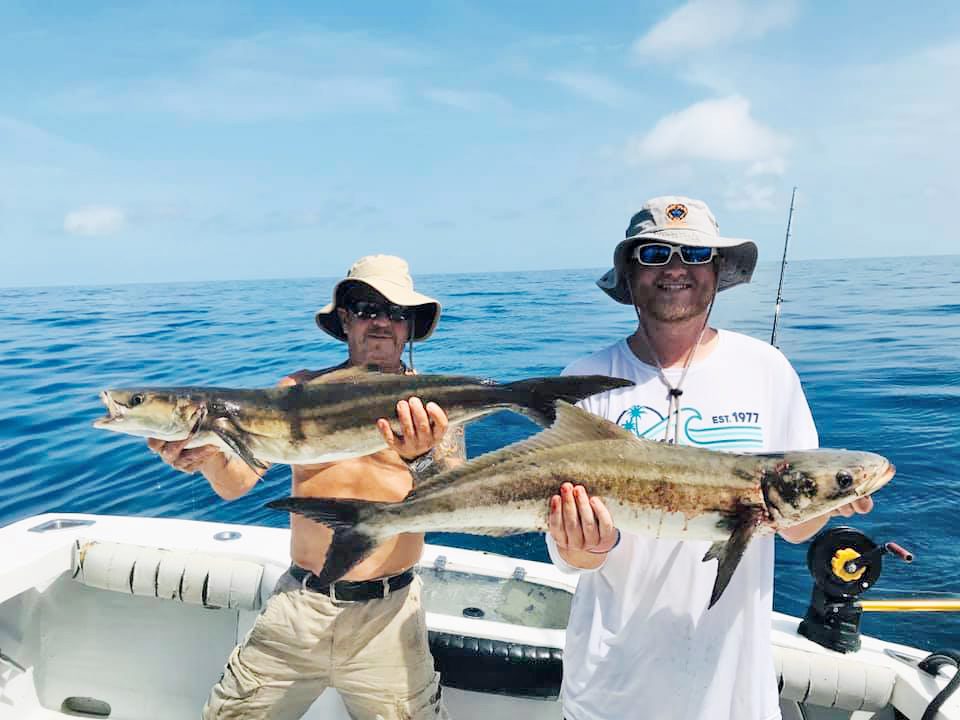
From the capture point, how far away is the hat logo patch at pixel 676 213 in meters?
2.87

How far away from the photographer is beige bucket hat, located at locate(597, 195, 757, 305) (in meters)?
2.77

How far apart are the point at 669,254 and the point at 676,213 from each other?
8.5 inches

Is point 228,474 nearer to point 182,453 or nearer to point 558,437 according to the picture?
point 182,453

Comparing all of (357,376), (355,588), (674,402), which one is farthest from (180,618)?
(674,402)

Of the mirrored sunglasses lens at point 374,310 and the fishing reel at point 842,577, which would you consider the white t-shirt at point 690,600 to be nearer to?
the fishing reel at point 842,577

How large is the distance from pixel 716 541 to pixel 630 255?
138 centimetres

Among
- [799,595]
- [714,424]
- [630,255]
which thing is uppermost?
[630,255]

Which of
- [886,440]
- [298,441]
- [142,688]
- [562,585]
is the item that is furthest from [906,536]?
[142,688]

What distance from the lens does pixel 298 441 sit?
3.36 metres

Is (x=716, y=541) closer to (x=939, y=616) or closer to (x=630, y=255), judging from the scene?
(x=630, y=255)

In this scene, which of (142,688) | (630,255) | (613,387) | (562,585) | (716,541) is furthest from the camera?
(142,688)

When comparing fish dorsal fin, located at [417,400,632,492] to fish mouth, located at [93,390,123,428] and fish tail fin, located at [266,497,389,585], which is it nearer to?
fish tail fin, located at [266,497,389,585]

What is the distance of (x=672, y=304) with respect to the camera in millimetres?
2855

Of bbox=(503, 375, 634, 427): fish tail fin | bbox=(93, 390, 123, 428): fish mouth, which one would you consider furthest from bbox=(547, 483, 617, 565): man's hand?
bbox=(93, 390, 123, 428): fish mouth
